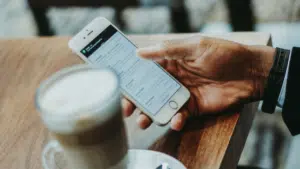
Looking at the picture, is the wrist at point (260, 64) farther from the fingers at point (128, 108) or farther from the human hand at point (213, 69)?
the fingers at point (128, 108)

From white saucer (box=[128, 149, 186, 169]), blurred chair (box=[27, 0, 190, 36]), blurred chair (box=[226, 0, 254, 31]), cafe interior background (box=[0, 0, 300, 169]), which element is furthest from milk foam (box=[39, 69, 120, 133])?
blurred chair (box=[226, 0, 254, 31])

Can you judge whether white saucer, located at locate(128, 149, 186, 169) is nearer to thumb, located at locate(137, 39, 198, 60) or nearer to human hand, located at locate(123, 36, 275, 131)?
human hand, located at locate(123, 36, 275, 131)

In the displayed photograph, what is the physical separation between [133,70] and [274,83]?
27cm

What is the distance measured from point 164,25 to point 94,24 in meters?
1.41

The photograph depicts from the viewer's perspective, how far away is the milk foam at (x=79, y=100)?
0.57 m

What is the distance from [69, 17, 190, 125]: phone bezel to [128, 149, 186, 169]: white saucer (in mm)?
90

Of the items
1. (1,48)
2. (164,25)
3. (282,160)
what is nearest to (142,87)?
(1,48)

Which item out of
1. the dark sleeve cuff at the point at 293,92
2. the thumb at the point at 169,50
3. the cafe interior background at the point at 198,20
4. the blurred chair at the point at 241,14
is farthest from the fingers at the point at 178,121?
the blurred chair at the point at 241,14

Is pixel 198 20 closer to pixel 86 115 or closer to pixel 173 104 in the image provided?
pixel 173 104

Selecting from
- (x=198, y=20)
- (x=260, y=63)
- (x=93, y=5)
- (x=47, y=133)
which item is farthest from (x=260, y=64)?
(x=198, y=20)

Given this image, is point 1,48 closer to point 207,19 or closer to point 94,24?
point 94,24

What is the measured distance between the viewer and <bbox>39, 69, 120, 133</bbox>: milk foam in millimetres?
568

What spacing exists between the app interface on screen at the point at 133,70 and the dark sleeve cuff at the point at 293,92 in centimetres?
22

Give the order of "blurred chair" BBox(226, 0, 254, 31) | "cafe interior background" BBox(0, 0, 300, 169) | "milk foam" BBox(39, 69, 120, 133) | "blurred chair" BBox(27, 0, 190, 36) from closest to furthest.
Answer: "milk foam" BBox(39, 69, 120, 133) < "cafe interior background" BBox(0, 0, 300, 169) < "blurred chair" BBox(27, 0, 190, 36) < "blurred chair" BBox(226, 0, 254, 31)
